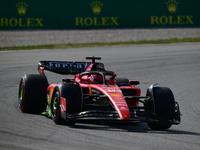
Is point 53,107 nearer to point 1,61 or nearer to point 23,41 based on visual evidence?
point 1,61

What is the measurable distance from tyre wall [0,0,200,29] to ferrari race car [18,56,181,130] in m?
16.1

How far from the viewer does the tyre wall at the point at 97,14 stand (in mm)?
23359

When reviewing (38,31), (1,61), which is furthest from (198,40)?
(1,61)

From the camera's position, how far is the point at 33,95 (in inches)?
318

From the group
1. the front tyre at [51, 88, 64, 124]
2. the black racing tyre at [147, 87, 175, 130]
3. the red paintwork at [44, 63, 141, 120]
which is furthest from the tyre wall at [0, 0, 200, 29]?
the black racing tyre at [147, 87, 175, 130]

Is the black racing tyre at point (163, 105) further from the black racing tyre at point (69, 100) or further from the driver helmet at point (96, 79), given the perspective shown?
the black racing tyre at point (69, 100)

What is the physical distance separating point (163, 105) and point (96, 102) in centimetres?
129

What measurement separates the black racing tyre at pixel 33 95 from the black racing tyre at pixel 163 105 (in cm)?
248

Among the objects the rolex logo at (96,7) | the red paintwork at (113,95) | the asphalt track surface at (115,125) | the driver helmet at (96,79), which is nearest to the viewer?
the asphalt track surface at (115,125)

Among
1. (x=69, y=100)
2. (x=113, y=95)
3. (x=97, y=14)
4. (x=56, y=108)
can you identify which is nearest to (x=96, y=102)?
(x=113, y=95)

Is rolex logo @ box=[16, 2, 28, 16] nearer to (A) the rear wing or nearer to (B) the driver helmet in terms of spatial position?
(A) the rear wing

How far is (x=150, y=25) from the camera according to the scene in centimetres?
2502

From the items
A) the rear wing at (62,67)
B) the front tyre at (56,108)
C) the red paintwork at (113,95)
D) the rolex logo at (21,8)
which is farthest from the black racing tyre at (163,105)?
the rolex logo at (21,8)

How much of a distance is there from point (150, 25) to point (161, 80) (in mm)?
12285
